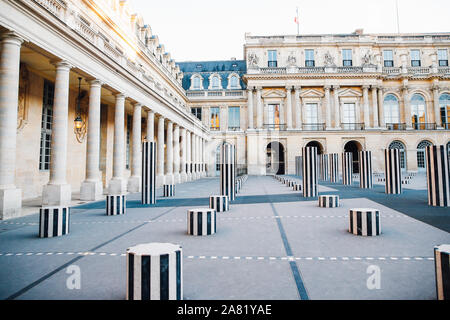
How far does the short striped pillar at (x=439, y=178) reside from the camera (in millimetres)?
10273

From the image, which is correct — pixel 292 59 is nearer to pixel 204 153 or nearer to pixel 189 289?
pixel 204 153

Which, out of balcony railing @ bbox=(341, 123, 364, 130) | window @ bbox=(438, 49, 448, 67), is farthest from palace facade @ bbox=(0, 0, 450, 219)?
balcony railing @ bbox=(341, 123, 364, 130)

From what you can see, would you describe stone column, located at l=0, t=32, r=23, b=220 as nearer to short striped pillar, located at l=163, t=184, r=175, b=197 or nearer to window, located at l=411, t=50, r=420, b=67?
short striped pillar, located at l=163, t=184, r=175, b=197

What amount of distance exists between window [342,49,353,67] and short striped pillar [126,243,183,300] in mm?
47916

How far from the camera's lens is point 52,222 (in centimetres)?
643

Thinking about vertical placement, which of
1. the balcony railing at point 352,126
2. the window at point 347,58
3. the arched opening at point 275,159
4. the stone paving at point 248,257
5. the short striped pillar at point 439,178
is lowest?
the stone paving at point 248,257

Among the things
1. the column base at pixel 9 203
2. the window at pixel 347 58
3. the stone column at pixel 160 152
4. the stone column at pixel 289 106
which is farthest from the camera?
the window at pixel 347 58

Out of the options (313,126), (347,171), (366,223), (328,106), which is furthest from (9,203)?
(328,106)

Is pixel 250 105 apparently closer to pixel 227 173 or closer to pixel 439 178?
pixel 227 173

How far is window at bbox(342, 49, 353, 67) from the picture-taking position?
43250 mm

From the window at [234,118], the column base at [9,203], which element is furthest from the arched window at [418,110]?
the column base at [9,203]

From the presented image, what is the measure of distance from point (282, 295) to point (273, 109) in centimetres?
4144

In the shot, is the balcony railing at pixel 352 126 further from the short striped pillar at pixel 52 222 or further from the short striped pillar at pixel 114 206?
the short striped pillar at pixel 52 222

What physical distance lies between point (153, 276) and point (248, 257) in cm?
212
